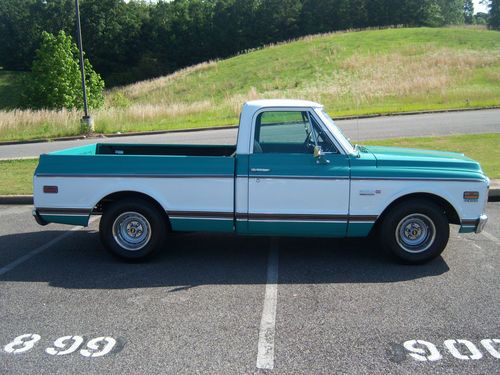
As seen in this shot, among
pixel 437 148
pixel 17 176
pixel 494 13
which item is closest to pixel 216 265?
pixel 17 176

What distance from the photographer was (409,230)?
5766 mm

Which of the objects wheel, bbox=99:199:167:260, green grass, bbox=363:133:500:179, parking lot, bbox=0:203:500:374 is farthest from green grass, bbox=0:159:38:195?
green grass, bbox=363:133:500:179

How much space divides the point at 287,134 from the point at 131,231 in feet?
7.13

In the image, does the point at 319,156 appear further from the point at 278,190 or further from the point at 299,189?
the point at 278,190

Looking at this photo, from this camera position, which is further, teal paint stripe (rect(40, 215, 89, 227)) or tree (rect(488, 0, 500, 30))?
tree (rect(488, 0, 500, 30))

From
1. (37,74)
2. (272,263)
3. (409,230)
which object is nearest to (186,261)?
(272,263)

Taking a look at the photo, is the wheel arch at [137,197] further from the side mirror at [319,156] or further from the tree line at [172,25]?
the tree line at [172,25]

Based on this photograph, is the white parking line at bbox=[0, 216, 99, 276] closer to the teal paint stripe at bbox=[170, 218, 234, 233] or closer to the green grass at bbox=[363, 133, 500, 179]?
the teal paint stripe at bbox=[170, 218, 234, 233]

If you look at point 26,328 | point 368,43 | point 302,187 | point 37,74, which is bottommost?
point 26,328

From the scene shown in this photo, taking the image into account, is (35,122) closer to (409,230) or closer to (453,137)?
(453,137)

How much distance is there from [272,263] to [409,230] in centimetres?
162

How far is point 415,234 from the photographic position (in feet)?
18.9

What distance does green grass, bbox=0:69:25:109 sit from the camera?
63.5 m

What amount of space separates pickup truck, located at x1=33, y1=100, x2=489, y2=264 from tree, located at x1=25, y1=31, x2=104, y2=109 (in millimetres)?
32499
